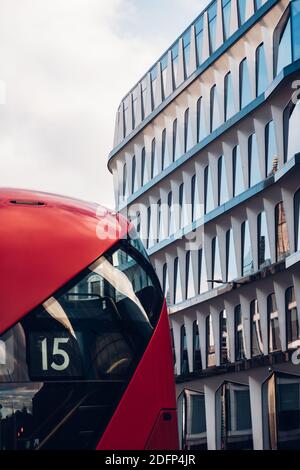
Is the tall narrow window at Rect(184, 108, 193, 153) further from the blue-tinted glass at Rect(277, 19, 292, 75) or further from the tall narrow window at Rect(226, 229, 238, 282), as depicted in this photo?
the blue-tinted glass at Rect(277, 19, 292, 75)

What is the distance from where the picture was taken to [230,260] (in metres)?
38.6

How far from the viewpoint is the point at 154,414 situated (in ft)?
37.9

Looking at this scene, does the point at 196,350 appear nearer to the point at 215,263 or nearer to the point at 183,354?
the point at 183,354

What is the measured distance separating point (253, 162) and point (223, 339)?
7.28m

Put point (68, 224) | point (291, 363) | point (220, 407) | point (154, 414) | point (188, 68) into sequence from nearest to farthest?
point (154, 414) → point (68, 224) → point (291, 363) → point (220, 407) → point (188, 68)

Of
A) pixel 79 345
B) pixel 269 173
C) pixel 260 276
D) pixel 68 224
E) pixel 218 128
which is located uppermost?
pixel 218 128

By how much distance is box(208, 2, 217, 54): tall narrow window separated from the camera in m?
40.8

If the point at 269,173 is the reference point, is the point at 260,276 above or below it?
below

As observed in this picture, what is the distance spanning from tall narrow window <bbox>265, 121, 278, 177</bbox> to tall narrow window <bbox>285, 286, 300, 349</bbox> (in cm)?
422

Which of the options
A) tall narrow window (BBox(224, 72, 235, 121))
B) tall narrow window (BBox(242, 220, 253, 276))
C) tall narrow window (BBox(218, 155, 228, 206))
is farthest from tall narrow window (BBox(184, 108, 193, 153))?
tall narrow window (BBox(242, 220, 253, 276))

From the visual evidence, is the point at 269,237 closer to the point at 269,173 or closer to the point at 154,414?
the point at 269,173

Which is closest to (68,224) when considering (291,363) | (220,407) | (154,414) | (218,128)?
(154,414)

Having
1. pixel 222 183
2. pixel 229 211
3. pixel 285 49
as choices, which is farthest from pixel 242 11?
pixel 229 211
